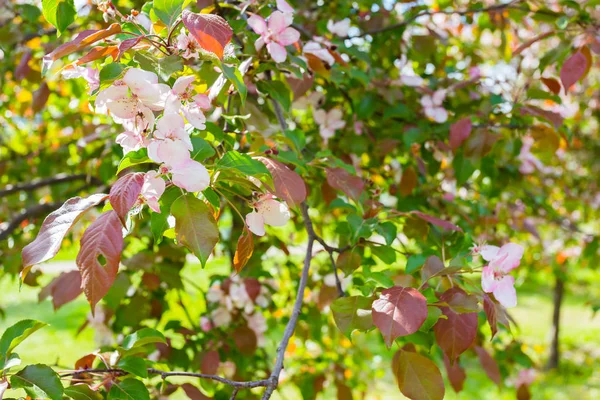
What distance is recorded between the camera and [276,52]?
36.4 inches

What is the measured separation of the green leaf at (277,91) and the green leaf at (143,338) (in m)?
0.44

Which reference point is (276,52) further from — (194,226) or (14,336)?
(14,336)

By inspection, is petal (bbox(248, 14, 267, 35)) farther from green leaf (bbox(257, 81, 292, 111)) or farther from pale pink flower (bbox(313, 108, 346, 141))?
pale pink flower (bbox(313, 108, 346, 141))

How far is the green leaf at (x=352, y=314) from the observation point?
765 mm

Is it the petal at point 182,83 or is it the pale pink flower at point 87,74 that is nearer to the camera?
the petal at point 182,83

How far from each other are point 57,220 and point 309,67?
60 centimetres

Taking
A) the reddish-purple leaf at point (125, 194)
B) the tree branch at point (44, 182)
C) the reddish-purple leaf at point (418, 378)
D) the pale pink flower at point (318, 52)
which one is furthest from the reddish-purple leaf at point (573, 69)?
the tree branch at point (44, 182)

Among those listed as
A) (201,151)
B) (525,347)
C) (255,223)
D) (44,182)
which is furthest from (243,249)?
(525,347)

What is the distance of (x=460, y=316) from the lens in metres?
0.79

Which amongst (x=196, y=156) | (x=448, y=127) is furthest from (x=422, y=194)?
(x=196, y=156)

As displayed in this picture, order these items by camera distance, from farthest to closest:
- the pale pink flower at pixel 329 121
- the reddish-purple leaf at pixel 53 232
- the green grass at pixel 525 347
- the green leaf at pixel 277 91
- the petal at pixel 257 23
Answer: the green grass at pixel 525 347 < the pale pink flower at pixel 329 121 < the green leaf at pixel 277 91 < the petal at pixel 257 23 < the reddish-purple leaf at pixel 53 232

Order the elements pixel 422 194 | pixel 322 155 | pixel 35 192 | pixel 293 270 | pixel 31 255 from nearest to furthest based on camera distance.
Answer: pixel 31 255 → pixel 322 155 → pixel 422 194 → pixel 293 270 → pixel 35 192

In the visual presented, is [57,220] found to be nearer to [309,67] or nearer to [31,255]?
[31,255]

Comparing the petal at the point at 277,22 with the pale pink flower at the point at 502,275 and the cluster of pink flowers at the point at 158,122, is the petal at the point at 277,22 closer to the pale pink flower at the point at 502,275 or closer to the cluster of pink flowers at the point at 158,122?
the cluster of pink flowers at the point at 158,122
